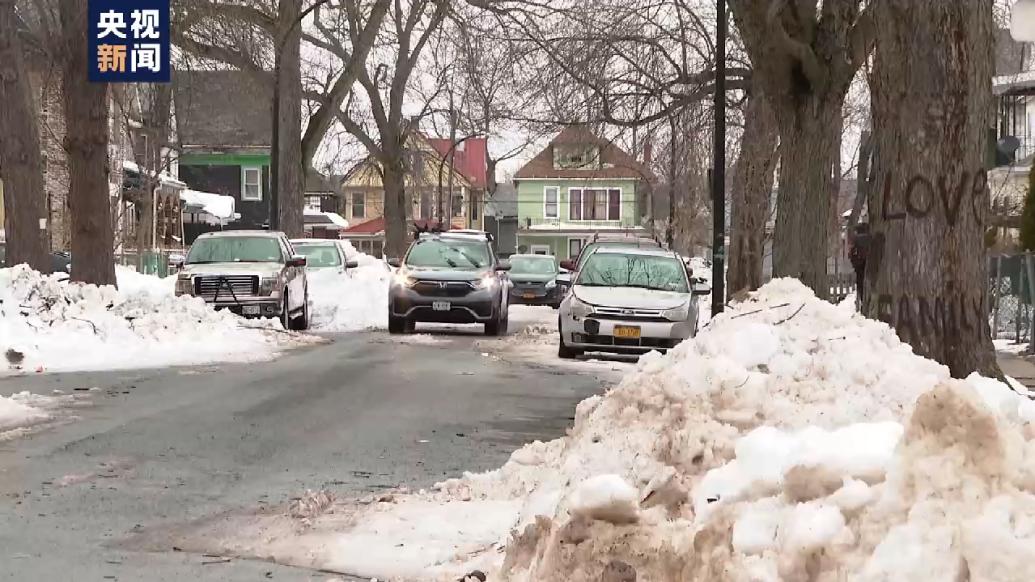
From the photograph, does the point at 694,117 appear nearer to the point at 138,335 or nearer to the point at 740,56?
the point at 740,56

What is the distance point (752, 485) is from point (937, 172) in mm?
5448

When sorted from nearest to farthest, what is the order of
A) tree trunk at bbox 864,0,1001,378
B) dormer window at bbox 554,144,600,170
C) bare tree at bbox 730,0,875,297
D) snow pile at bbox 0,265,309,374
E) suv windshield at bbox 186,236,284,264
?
1. tree trunk at bbox 864,0,1001,378
2. snow pile at bbox 0,265,309,374
3. bare tree at bbox 730,0,875,297
4. suv windshield at bbox 186,236,284,264
5. dormer window at bbox 554,144,600,170

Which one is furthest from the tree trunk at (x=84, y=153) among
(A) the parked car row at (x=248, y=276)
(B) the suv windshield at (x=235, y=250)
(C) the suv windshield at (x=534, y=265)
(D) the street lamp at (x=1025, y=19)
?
(C) the suv windshield at (x=534, y=265)

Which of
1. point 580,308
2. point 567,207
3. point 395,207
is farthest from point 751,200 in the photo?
point 567,207

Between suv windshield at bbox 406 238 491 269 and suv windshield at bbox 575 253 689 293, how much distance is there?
488cm

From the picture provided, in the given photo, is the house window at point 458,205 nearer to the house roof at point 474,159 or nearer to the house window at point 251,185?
the house roof at point 474,159

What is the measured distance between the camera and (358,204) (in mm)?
102062

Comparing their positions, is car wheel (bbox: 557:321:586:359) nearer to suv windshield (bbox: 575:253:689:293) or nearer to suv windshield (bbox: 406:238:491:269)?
suv windshield (bbox: 575:253:689:293)

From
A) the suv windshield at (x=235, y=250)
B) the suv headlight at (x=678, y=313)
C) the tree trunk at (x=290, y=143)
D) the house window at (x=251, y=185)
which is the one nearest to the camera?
the suv headlight at (x=678, y=313)

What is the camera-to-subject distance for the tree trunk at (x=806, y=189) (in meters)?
19.7

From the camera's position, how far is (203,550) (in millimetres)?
6922

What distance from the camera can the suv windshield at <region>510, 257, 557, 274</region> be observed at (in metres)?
41.2

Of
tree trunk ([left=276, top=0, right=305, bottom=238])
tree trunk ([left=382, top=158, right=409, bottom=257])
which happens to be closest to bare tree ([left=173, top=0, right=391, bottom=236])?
tree trunk ([left=276, top=0, right=305, bottom=238])

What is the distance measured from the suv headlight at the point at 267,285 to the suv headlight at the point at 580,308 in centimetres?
691
